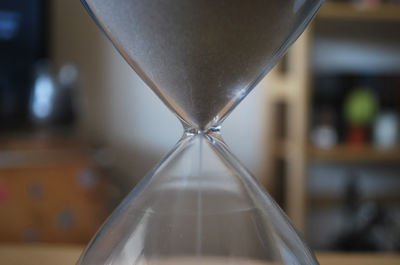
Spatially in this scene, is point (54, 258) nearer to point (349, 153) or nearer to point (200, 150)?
point (200, 150)

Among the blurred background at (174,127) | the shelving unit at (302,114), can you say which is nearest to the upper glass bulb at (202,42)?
the blurred background at (174,127)

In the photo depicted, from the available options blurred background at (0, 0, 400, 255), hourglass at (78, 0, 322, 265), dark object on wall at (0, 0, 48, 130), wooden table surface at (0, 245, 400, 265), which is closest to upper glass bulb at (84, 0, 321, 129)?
hourglass at (78, 0, 322, 265)

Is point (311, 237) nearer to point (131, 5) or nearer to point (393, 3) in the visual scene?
point (393, 3)

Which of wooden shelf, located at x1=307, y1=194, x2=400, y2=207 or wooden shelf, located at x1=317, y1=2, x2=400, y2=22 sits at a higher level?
wooden shelf, located at x1=317, y1=2, x2=400, y2=22

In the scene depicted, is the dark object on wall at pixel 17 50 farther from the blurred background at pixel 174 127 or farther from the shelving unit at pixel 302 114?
the shelving unit at pixel 302 114

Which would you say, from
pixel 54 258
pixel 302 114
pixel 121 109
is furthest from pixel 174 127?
pixel 54 258

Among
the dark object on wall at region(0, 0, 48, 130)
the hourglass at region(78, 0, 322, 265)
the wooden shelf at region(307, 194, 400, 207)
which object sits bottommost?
the wooden shelf at region(307, 194, 400, 207)

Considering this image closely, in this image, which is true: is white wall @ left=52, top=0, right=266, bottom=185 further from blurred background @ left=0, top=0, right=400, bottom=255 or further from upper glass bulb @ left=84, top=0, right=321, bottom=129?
upper glass bulb @ left=84, top=0, right=321, bottom=129
